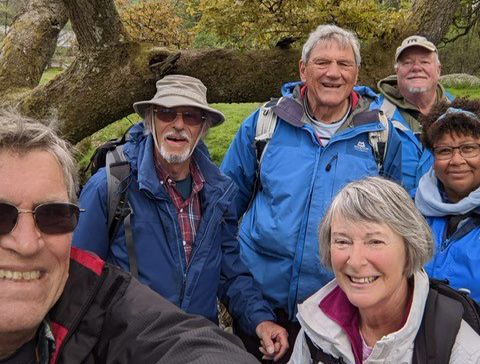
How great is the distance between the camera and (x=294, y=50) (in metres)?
6.60

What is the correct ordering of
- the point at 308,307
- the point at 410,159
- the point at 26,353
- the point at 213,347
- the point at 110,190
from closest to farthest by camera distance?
the point at 213,347
the point at 26,353
the point at 308,307
the point at 110,190
the point at 410,159

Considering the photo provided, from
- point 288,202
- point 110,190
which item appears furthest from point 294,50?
point 110,190

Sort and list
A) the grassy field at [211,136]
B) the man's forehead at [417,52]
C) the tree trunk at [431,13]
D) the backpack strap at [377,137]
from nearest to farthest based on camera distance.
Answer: the backpack strap at [377,137] → the man's forehead at [417,52] → the tree trunk at [431,13] → the grassy field at [211,136]

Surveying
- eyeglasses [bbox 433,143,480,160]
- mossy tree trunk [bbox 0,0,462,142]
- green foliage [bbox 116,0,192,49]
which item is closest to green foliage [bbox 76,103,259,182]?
green foliage [bbox 116,0,192,49]

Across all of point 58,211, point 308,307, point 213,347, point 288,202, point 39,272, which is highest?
point 58,211

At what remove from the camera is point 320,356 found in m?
2.67

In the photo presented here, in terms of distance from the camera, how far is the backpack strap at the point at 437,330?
2.28m

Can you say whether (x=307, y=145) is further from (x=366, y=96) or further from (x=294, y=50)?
(x=294, y=50)

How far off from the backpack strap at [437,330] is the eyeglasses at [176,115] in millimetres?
1909

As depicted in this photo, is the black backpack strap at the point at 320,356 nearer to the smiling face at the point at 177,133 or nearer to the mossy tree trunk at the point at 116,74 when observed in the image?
the smiling face at the point at 177,133

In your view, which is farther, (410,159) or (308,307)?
(410,159)

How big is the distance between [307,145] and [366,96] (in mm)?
889

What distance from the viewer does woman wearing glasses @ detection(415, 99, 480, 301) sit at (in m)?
2.86

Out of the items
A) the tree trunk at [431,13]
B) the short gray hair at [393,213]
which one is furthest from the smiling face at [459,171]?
the tree trunk at [431,13]
